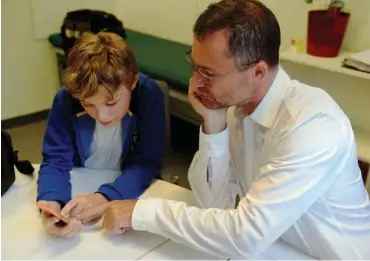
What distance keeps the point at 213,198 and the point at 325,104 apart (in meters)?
0.41

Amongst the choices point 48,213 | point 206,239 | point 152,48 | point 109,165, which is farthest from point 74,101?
point 152,48

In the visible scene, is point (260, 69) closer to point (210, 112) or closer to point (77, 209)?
point (210, 112)

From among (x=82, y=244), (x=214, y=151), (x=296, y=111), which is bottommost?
(x=82, y=244)

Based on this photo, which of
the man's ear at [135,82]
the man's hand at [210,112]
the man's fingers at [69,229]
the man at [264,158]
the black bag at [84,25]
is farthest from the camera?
the black bag at [84,25]

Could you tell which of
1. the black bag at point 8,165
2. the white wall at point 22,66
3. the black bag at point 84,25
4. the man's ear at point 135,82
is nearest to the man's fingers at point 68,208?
the black bag at point 8,165

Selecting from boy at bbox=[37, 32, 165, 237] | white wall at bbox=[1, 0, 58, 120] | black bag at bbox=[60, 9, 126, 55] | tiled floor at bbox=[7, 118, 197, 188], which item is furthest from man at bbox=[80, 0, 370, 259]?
white wall at bbox=[1, 0, 58, 120]

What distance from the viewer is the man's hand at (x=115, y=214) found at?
1.17 metres

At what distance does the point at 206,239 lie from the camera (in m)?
1.08

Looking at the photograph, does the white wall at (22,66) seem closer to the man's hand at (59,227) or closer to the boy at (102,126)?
the boy at (102,126)

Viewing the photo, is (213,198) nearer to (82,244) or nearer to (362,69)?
(82,244)

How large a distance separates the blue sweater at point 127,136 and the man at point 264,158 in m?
0.21

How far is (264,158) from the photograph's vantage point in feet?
4.13

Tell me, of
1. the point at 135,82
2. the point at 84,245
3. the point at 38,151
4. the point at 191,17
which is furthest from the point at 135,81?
the point at 38,151

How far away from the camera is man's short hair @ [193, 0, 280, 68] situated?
1.09m
